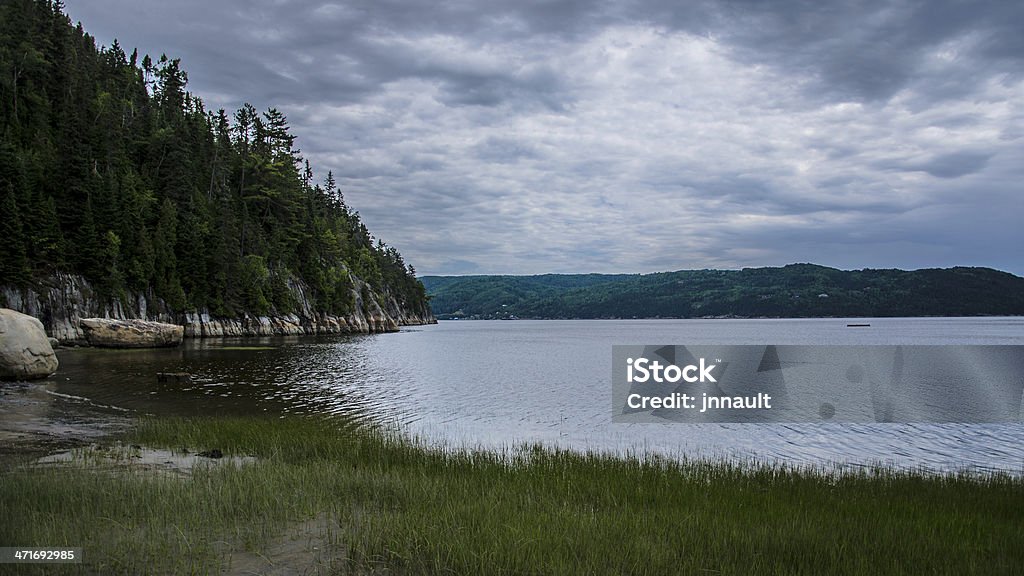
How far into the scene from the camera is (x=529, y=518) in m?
8.24

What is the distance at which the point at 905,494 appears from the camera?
465 inches

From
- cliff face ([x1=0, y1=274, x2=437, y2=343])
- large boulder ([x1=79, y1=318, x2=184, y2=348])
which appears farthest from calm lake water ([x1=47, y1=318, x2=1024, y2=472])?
cliff face ([x1=0, y1=274, x2=437, y2=343])

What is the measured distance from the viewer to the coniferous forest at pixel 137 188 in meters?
59.5

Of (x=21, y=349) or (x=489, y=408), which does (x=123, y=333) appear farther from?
(x=489, y=408)

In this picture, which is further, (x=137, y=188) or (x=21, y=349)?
(x=137, y=188)

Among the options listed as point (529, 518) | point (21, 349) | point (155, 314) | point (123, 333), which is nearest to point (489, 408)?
point (529, 518)

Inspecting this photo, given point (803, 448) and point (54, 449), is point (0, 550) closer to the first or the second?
point (54, 449)

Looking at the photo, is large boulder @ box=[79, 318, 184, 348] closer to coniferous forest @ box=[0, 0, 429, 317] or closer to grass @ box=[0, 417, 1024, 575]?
coniferous forest @ box=[0, 0, 429, 317]

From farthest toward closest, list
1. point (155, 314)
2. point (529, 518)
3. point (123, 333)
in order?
point (155, 314)
point (123, 333)
point (529, 518)

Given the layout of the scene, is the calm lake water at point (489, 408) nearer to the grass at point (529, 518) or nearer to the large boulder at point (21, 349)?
the large boulder at point (21, 349)

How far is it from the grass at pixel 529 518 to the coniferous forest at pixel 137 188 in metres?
54.9

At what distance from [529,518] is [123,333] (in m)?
58.4

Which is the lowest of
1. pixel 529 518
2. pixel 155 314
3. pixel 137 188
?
pixel 529 518

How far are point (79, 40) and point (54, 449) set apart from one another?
101 metres
